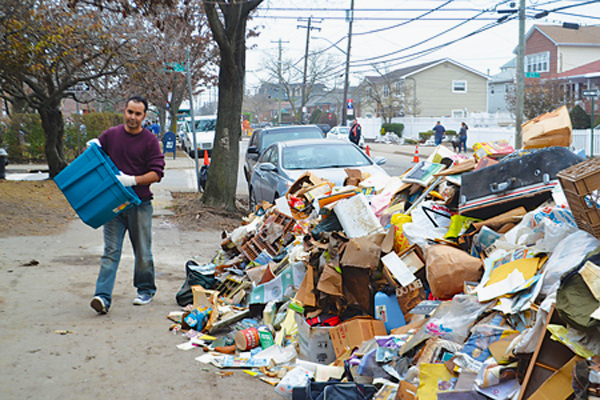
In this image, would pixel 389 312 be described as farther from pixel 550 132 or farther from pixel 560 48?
pixel 560 48

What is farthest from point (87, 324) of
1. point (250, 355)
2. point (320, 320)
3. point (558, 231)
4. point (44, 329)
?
point (558, 231)

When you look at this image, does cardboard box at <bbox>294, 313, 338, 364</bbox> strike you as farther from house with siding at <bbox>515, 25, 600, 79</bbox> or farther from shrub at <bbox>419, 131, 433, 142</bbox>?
house with siding at <bbox>515, 25, 600, 79</bbox>

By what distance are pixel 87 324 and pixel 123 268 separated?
2.53m

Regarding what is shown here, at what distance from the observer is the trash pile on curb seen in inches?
131

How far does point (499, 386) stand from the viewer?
131 inches

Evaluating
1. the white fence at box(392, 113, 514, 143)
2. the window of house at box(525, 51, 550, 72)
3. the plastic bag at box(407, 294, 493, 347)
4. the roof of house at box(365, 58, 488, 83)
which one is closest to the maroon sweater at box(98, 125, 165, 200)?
the plastic bag at box(407, 294, 493, 347)

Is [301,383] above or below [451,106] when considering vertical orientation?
below

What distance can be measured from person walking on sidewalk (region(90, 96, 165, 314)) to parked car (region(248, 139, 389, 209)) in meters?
3.79

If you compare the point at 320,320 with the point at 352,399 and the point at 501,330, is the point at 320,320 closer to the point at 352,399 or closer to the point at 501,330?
the point at 352,399

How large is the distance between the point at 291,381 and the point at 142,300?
2.61 meters

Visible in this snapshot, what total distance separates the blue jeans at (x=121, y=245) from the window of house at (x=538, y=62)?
51.1 meters

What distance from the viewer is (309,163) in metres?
10.4

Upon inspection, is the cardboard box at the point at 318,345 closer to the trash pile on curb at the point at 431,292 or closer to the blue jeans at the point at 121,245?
the trash pile on curb at the point at 431,292

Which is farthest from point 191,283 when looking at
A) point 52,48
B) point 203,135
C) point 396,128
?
point 396,128
